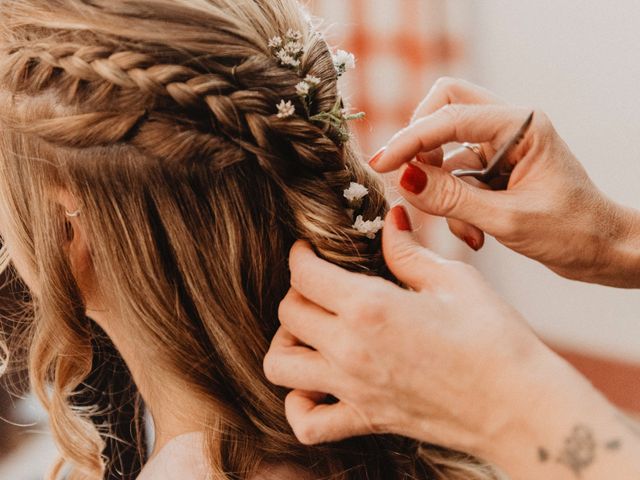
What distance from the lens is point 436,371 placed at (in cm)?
76

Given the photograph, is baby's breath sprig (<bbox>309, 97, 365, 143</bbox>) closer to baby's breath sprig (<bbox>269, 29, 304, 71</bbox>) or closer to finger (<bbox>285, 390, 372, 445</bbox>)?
baby's breath sprig (<bbox>269, 29, 304, 71</bbox>)

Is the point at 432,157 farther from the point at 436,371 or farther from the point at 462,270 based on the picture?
the point at 436,371

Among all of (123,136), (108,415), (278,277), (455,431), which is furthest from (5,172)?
(108,415)

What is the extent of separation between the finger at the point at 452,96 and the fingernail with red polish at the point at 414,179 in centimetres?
13

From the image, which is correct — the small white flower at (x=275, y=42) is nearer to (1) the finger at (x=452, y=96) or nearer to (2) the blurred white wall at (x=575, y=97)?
(1) the finger at (x=452, y=96)

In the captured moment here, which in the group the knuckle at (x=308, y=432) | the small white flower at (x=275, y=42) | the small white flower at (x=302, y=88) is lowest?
the knuckle at (x=308, y=432)

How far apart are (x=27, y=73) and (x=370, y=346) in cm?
54

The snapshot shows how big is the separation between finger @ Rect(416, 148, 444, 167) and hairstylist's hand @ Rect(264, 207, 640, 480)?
0.20m

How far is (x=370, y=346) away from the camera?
0.77 meters

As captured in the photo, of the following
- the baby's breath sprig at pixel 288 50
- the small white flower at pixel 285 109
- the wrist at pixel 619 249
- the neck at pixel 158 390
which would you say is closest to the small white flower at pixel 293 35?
the baby's breath sprig at pixel 288 50

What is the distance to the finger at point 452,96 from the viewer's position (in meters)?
1.01

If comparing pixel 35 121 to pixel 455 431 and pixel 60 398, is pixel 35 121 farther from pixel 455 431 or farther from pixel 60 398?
pixel 455 431

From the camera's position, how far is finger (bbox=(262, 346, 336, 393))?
81 centimetres

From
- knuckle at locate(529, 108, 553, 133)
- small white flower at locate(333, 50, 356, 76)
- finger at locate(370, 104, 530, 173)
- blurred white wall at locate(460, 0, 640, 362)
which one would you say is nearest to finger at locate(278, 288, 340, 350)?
finger at locate(370, 104, 530, 173)
